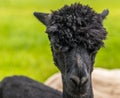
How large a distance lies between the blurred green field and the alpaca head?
6.33 meters

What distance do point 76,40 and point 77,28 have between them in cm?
13

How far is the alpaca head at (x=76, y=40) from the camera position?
6629 millimetres

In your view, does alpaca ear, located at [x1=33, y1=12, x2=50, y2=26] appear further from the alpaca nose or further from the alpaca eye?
the alpaca nose

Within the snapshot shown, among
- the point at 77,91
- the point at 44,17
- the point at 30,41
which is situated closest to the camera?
the point at 77,91

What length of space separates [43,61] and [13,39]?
2361 mm

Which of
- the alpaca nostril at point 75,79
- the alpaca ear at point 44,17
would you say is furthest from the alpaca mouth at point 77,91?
the alpaca ear at point 44,17

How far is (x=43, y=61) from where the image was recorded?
15102 mm

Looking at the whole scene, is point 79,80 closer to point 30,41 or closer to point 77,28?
point 77,28

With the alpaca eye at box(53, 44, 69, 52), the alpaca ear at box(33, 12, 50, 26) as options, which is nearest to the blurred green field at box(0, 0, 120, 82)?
the alpaca ear at box(33, 12, 50, 26)

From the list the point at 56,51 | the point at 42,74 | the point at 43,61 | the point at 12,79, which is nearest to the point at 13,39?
the point at 43,61

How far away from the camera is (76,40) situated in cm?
669

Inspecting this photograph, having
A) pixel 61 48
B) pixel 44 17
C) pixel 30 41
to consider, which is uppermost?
pixel 30 41

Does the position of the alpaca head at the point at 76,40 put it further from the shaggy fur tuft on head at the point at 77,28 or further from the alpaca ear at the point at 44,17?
the alpaca ear at the point at 44,17

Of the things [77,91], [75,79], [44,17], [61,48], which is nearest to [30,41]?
[44,17]
